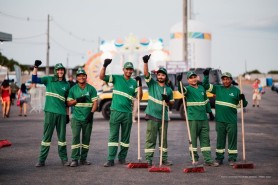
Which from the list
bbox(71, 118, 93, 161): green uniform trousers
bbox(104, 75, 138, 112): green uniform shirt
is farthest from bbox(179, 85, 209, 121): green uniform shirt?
bbox(71, 118, 93, 161): green uniform trousers

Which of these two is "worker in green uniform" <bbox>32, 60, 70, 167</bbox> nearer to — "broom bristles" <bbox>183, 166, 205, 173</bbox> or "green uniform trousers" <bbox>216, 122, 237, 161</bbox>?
"broom bristles" <bbox>183, 166, 205, 173</bbox>

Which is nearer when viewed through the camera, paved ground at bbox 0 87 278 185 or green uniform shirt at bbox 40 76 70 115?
paved ground at bbox 0 87 278 185

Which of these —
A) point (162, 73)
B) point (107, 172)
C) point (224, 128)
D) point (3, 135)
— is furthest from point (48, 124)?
point (3, 135)

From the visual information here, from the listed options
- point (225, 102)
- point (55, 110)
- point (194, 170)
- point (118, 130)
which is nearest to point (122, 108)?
point (118, 130)

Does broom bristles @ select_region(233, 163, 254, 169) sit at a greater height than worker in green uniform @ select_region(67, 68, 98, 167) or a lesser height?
lesser

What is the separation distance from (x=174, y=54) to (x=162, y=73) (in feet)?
135

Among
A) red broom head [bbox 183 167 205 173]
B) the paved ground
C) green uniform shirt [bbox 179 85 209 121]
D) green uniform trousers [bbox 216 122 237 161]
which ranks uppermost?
green uniform shirt [bbox 179 85 209 121]

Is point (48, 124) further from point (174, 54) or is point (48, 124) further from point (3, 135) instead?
point (174, 54)

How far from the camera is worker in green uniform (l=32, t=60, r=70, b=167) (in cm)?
996

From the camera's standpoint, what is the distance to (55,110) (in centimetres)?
1001

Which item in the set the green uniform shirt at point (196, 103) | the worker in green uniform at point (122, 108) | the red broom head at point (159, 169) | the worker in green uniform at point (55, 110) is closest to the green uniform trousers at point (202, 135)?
the green uniform shirt at point (196, 103)

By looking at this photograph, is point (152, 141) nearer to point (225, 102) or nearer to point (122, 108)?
point (122, 108)

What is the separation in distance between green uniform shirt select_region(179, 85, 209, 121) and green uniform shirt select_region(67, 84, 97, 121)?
1.89 metres

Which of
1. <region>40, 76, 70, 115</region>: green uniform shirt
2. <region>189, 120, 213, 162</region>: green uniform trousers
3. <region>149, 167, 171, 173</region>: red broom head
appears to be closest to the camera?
<region>149, 167, 171, 173</region>: red broom head
